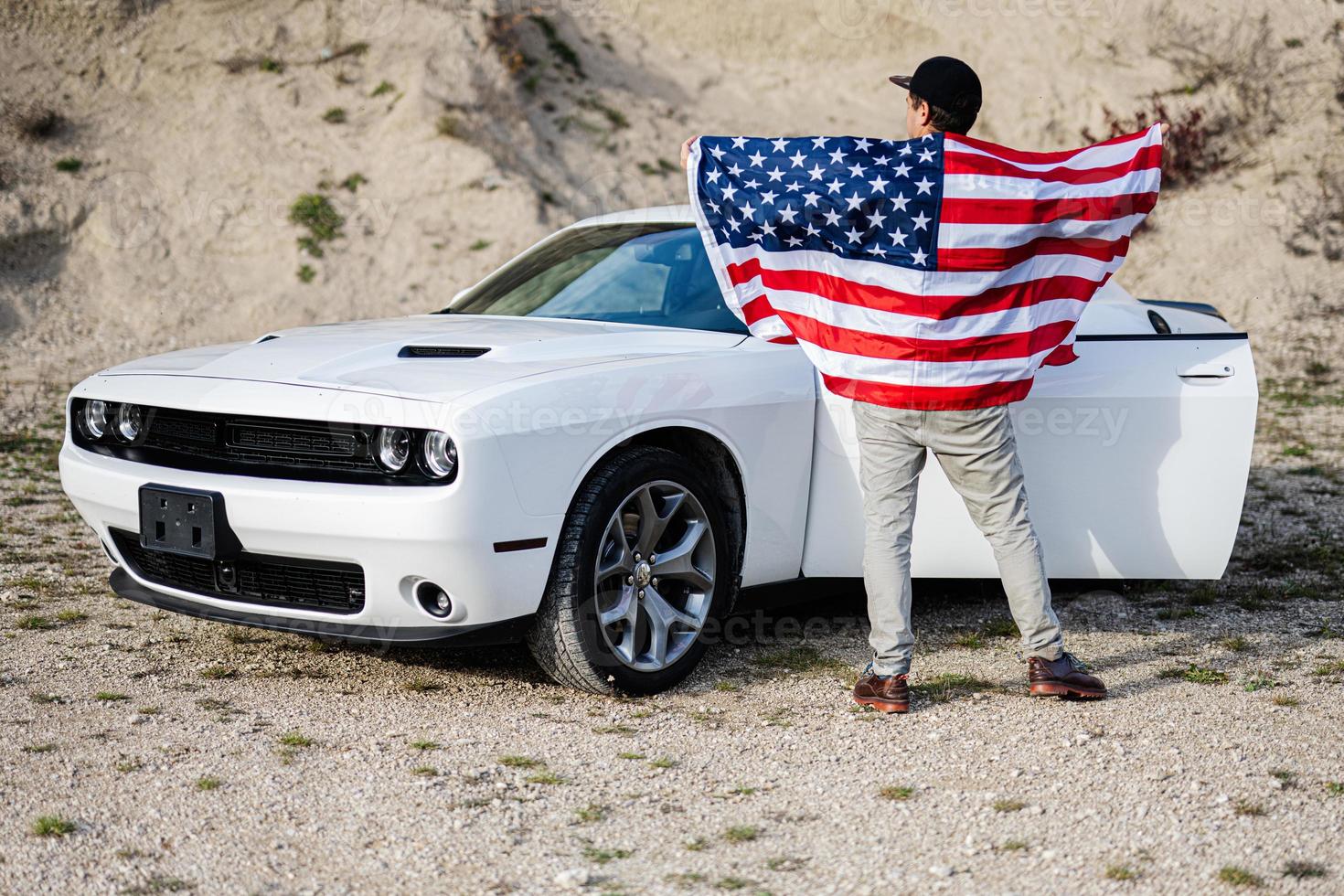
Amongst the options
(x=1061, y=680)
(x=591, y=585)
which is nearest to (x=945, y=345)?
(x=1061, y=680)

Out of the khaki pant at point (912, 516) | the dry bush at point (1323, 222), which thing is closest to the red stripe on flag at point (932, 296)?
the khaki pant at point (912, 516)

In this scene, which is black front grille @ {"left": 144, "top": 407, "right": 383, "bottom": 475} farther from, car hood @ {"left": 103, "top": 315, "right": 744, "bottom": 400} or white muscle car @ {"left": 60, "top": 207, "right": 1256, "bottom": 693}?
car hood @ {"left": 103, "top": 315, "right": 744, "bottom": 400}

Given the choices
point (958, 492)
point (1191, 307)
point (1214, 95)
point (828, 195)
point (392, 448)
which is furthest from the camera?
point (1214, 95)

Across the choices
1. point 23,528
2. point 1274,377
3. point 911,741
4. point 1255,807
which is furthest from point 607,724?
point 1274,377

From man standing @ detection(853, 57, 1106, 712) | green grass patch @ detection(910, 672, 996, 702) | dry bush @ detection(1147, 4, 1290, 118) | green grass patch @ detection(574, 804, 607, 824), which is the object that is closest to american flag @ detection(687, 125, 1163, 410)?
man standing @ detection(853, 57, 1106, 712)

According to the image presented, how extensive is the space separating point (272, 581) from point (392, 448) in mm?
633

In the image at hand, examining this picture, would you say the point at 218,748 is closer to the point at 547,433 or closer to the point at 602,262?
the point at 547,433

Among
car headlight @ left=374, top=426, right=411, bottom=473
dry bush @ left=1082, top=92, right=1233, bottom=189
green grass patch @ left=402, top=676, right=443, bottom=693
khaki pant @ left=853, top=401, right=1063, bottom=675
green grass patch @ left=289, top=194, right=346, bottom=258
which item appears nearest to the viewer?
car headlight @ left=374, top=426, right=411, bottom=473

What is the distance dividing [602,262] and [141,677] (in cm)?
226

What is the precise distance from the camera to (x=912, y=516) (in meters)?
4.27

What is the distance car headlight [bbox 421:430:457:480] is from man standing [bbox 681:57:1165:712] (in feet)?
3.65

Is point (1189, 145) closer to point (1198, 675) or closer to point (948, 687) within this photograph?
point (1198, 675)

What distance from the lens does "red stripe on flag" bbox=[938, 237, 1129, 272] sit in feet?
13.1

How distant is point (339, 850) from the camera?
3.18 metres
